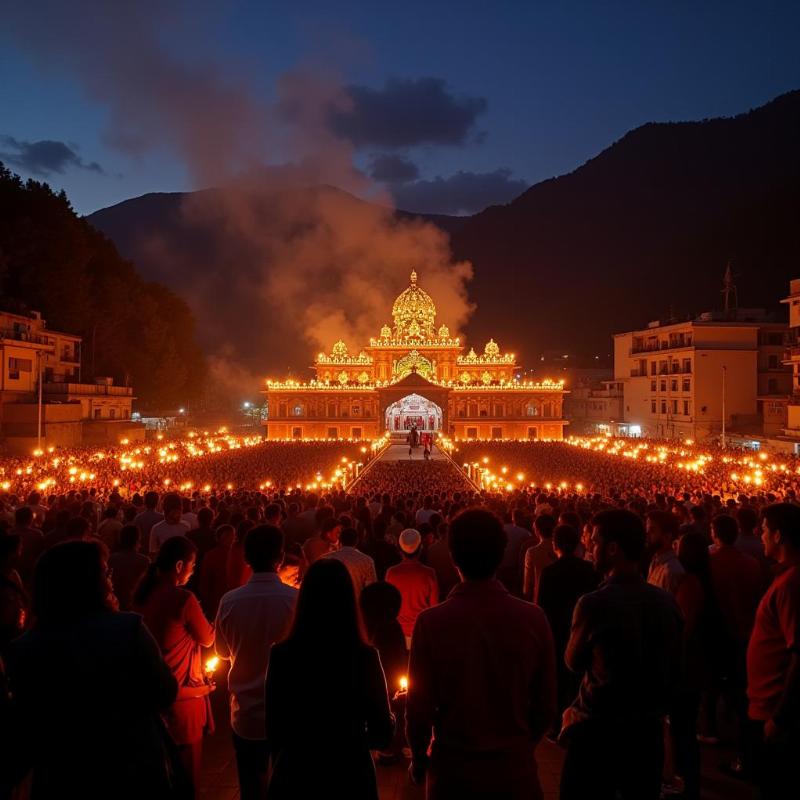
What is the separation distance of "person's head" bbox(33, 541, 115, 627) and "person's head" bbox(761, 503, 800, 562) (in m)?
4.60

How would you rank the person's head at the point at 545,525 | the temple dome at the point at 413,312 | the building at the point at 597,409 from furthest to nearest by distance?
the temple dome at the point at 413,312 < the building at the point at 597,409 < the person's head at the point at 545,525

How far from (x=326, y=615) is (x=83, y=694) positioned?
1.28 meters

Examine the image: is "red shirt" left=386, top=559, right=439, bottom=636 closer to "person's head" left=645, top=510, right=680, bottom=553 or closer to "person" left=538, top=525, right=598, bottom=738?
"person" left=538, top=525, right=598, bottom=738

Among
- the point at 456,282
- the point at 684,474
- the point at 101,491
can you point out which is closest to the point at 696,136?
the point at 456,282

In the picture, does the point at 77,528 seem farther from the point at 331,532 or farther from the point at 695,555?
the point at 695,555

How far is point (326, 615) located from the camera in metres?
3.48

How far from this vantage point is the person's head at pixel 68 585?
3.52 m

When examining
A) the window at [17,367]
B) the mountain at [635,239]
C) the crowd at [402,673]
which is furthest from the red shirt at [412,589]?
the mountain at [635,239]

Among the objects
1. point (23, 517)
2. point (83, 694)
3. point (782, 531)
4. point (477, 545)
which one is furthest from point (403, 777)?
point (23, 517)

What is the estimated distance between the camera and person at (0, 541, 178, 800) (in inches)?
133

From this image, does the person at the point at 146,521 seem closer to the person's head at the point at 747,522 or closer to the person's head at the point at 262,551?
the person's head at the point at 262,551

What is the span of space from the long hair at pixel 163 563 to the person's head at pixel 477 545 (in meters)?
2.45

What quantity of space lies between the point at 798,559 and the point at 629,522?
55.2 inches

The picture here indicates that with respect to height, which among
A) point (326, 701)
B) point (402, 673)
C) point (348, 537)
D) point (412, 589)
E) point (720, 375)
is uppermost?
point (720, 375)
